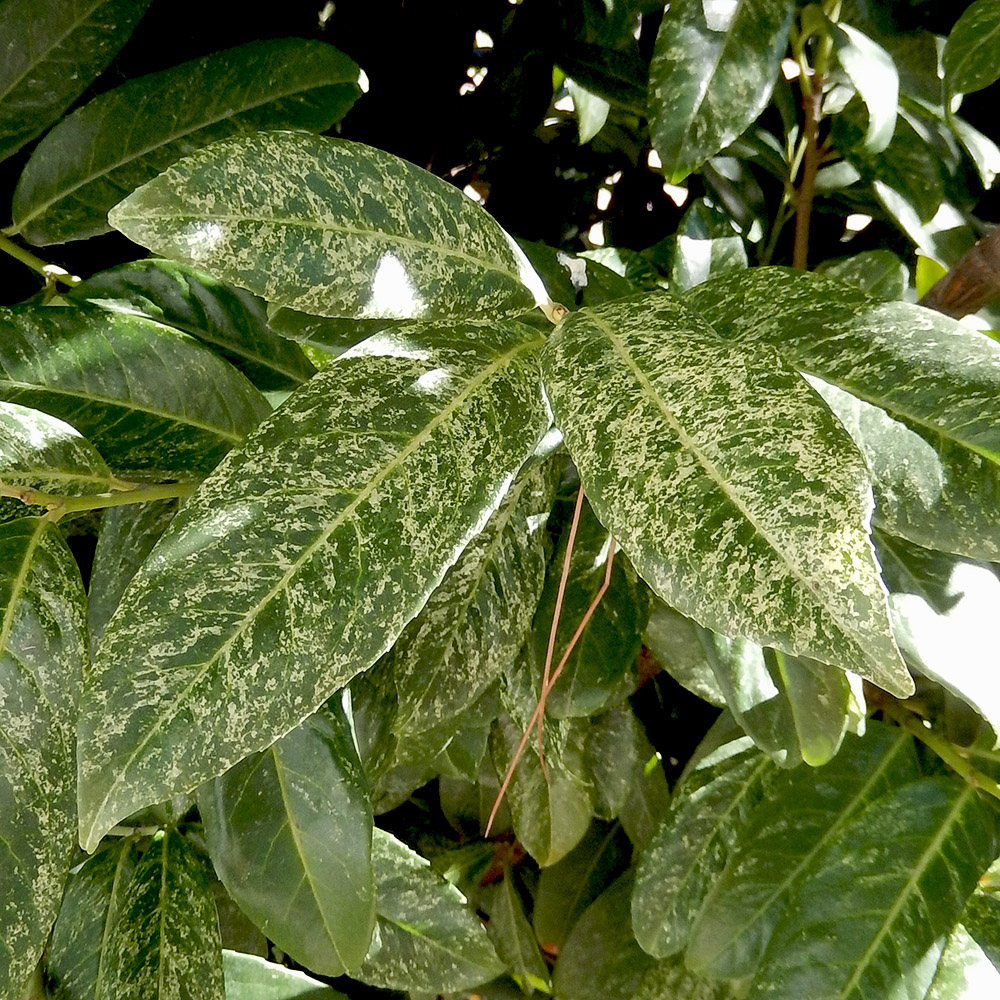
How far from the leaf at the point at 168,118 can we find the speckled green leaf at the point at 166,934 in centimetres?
47

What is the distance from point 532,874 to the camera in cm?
104

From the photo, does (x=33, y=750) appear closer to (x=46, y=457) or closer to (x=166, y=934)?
(x=46, y=457)

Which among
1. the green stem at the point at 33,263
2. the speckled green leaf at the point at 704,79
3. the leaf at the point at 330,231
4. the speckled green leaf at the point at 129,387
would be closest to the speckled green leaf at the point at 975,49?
the speckled green leaf at the point at 704,79

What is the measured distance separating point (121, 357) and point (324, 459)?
0.83ft

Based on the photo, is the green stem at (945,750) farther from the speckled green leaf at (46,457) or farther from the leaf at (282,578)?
the speckled green leaf at (46,457)

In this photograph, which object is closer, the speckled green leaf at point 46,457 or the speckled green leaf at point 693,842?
the speckled green leaf at point 46,457

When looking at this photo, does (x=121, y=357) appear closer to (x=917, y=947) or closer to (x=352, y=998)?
(x=917, y=947)

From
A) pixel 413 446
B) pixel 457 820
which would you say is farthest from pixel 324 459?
pixel 457 820

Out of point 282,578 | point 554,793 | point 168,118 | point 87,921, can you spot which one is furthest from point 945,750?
point 168,118

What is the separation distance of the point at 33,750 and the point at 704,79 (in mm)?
578

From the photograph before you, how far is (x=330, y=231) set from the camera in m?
0.40

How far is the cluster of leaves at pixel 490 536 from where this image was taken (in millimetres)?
325

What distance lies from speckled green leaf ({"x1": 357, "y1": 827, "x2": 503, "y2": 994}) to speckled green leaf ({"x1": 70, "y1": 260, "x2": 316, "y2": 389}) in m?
0.39

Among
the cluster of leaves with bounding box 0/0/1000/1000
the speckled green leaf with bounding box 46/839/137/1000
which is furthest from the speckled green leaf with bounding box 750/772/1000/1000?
the speckled green leaf with bounding box 46/839/137/1000
